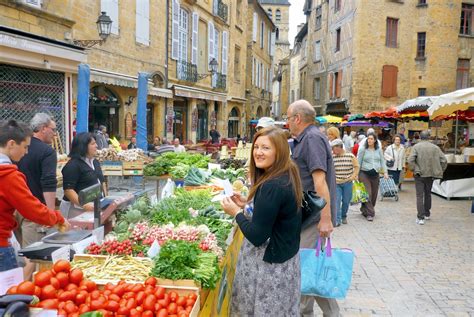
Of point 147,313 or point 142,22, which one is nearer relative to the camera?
point 147,313

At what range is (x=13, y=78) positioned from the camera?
10047mm

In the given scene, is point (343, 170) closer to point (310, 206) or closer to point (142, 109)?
point (310, 206)

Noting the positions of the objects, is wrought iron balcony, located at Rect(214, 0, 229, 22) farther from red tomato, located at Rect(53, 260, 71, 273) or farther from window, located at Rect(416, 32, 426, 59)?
red tomato, located at Rect(53, 260, 71, 273)

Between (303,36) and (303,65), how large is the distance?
14.7ft

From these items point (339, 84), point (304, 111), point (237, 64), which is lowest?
point (304, 111)

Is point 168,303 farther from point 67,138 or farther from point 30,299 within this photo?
point 67,138

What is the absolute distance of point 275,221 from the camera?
2852 millimetres

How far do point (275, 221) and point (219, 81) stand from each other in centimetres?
2336

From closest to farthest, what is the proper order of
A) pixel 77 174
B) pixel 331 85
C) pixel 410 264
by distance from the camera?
pixel 77 174
pixel 410 264
pixel 331 85

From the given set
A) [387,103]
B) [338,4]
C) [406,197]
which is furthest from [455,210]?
[338,4]

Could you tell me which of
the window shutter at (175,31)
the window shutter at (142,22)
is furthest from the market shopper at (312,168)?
the window shutter at (175,31)

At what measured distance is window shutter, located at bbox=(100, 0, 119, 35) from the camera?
45.9 feet

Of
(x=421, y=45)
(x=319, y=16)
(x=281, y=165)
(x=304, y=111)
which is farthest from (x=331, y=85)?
(x=281, y=165)

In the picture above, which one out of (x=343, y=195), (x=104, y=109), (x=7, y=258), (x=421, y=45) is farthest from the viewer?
(x=421, y=45)
